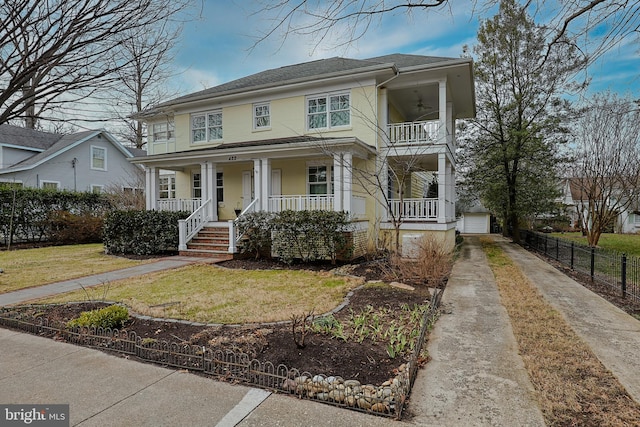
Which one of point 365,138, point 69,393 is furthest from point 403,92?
point 69,393

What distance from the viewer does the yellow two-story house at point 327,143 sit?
1275 cm

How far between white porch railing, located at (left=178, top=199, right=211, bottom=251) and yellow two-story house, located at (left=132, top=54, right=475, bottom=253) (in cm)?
4

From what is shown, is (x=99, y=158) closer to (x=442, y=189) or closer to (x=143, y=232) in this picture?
(x=143, y=232)

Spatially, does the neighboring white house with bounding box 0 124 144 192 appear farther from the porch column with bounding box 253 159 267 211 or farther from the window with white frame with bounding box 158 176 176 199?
the porch column with bounding box 253 159 267 211

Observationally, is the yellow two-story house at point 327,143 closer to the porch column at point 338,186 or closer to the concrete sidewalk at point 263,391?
the porch column at point 338,186

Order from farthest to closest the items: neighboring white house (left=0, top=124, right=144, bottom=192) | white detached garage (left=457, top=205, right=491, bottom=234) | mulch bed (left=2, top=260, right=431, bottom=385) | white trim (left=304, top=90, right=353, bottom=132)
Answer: white detached garage (left=457, top=205, right=491, bottom=234), neighboring white house (left=0, top=124, right=144, bottom=192), white trim (left=304, top=90, right=353, bottom=132), mulch bed (left=2, top=260, right=431, bottom=385)

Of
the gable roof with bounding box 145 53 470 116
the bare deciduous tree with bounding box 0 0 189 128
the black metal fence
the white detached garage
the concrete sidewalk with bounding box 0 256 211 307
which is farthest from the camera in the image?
the white detached garage

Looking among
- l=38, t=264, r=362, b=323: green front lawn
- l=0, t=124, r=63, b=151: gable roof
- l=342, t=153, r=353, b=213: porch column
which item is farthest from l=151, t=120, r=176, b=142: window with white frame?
l=38, t=264, r=362, b=323: green front lawn

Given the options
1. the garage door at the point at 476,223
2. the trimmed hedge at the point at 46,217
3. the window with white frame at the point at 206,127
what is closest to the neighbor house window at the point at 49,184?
the trimmed hedge at the point at 46,217

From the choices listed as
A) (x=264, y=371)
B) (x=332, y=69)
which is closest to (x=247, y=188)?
(x=332, y=69)

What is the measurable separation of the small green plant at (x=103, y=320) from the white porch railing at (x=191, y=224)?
828 cm

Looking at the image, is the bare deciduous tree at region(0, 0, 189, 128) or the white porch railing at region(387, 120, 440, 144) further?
the white porch railing at region(387, 120, 440, 144)

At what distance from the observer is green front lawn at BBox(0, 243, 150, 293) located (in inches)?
351

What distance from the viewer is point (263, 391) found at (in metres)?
3.31
